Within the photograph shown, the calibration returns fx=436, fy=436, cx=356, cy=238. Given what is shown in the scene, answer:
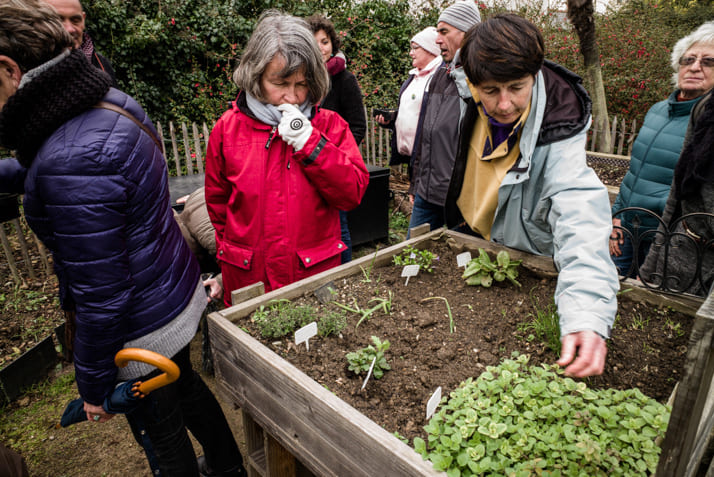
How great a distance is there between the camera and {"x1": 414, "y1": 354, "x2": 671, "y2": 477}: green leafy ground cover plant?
1.02 m

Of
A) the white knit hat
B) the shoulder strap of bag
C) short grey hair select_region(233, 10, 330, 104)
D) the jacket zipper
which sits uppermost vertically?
the white knit hat

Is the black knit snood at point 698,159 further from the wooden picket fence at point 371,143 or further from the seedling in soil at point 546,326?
the wooden picket fence at point 371,143

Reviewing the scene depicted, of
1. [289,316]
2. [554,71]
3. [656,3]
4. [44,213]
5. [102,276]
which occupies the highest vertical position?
[656,3]

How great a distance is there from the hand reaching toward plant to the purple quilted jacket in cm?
130

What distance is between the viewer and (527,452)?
3.56ft

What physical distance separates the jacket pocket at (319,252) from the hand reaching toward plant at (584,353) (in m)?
1.15

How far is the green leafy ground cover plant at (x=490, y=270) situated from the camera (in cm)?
192

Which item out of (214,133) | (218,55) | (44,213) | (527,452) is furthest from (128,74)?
(527,452)

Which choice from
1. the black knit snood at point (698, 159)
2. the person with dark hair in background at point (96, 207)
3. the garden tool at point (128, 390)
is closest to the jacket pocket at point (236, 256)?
A: the person with dark hair in background at point (96, 207)

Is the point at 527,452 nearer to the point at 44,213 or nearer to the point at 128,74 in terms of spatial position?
the point at 44,213

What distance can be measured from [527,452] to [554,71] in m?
1.35

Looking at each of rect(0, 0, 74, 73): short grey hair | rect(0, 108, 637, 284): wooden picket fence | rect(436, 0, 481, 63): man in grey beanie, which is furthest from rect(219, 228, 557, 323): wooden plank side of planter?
rect(436, 0, 481, 63): man in grey beanie

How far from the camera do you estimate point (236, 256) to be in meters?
2.01

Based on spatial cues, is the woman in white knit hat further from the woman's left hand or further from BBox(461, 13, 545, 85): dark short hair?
the woman's left hand
